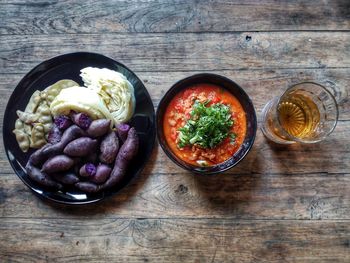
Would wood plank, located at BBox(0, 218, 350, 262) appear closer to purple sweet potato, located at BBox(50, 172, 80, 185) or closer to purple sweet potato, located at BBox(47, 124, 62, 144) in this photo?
purple sweet potato, located at BBox(50, 172, 80, 185)

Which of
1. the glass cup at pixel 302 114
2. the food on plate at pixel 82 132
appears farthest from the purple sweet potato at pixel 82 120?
the glass cup at pixel 302 114

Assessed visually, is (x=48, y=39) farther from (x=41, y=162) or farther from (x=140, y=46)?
(x=41, y=162)

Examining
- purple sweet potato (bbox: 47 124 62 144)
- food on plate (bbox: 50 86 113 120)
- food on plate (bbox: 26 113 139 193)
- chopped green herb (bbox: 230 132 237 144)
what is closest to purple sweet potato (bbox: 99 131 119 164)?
food on plate (bbox: 26 113 139 193)

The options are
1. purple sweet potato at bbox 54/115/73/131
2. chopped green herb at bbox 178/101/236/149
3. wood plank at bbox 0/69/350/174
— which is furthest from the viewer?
wood plank at bbox 0/69/350/174

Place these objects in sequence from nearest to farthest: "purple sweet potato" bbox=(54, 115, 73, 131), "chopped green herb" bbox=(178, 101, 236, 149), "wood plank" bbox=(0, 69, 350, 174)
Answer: "chopped green herb" bbox=(178, 101, 236, 149) < "purple sweet potato" bbox=(54, 115, 73, 131) < "wood plank" bbox=(0, 69, 350, 174)

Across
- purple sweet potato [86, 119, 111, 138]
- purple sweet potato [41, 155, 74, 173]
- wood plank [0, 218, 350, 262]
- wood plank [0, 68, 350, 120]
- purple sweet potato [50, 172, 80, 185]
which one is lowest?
wood plank [0, 218, 350, 262]

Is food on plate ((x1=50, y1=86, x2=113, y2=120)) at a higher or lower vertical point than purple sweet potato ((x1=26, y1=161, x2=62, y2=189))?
higher

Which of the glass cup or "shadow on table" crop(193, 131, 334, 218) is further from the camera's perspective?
"shadow on table" crop(193, 131, 334, 218)
